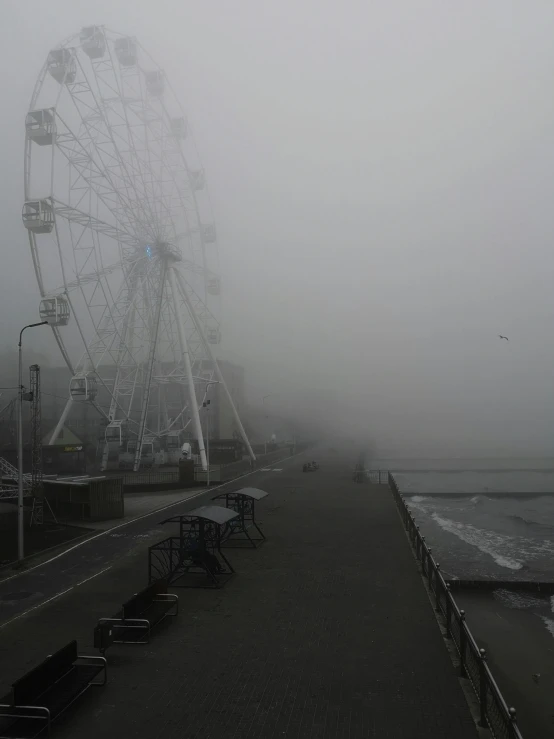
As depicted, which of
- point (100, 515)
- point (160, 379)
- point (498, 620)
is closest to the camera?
point (498, 620)

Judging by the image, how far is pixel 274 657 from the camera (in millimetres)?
9172

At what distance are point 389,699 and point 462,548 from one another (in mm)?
27661

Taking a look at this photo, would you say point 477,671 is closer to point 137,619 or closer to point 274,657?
point 274,657

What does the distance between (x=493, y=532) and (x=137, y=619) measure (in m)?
36.0

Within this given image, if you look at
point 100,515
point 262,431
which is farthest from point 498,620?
point 262,431

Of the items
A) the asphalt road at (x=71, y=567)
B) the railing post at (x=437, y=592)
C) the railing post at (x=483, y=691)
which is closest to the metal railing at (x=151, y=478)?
the asphalt road at (x=71, y=567)

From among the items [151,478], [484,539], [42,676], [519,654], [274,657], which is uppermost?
[151,478]

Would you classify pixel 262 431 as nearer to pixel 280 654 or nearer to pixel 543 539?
pixel 543 539

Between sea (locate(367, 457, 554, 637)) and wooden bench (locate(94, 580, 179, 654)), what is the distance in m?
12.8

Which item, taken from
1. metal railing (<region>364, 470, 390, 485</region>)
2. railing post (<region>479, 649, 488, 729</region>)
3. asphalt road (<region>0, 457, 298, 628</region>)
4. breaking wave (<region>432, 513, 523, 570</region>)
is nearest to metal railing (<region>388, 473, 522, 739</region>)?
railing post (<region>479, 649, 488, 729</region>)

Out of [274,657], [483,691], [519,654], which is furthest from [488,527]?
[483,691]

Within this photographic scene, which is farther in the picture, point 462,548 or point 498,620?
point 462,548

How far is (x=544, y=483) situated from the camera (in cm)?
8769

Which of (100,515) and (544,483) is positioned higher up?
(100,515)
